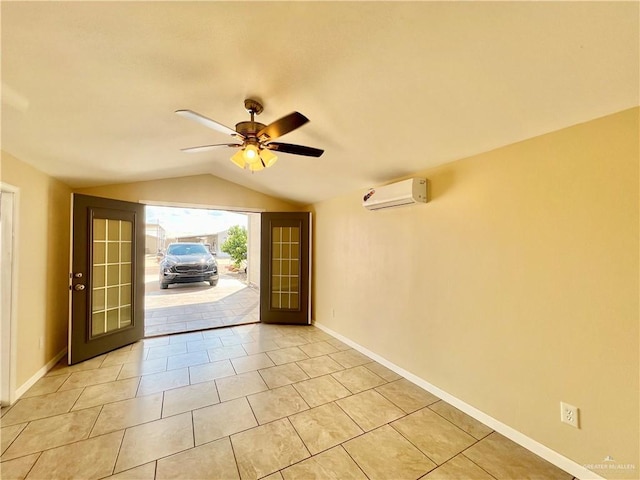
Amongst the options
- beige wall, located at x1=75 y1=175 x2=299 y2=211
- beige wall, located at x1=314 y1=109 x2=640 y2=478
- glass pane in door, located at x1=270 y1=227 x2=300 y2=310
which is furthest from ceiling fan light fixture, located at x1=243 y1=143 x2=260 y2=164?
glass pane in door, located at x1=270 y1=227 x2=300 y2=310

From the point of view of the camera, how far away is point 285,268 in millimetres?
4785

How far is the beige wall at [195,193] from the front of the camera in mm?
3734

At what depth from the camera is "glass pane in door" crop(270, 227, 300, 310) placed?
4.75 meters

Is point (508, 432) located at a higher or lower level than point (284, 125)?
lower

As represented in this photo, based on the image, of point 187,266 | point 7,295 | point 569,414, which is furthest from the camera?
point 187,266

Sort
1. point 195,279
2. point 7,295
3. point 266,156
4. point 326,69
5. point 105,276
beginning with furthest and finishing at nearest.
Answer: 1. point 195,279
2. point 105,276
3. point 7,295
4. point 266,156
5. point 326,69

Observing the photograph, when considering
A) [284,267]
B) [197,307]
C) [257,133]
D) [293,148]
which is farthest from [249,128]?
[197,307]

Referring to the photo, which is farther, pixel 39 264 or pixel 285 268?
pixel 285 268

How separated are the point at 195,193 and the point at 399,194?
130 inches

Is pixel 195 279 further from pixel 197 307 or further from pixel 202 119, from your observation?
pixel 202 119

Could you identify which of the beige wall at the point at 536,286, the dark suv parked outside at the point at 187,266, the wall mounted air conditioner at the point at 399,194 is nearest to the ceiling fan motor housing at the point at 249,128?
the wall mounted air conditioner at the point at 399,194

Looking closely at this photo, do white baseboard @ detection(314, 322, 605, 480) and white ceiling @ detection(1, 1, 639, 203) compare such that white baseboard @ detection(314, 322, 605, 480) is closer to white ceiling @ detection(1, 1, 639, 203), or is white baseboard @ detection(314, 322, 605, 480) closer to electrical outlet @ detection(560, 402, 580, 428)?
electrical outlet @ detection(560, 402, 580, 428)

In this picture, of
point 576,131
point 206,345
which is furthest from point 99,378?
point 576,131

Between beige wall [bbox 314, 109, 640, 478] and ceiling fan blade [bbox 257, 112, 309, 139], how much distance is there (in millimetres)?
1583
